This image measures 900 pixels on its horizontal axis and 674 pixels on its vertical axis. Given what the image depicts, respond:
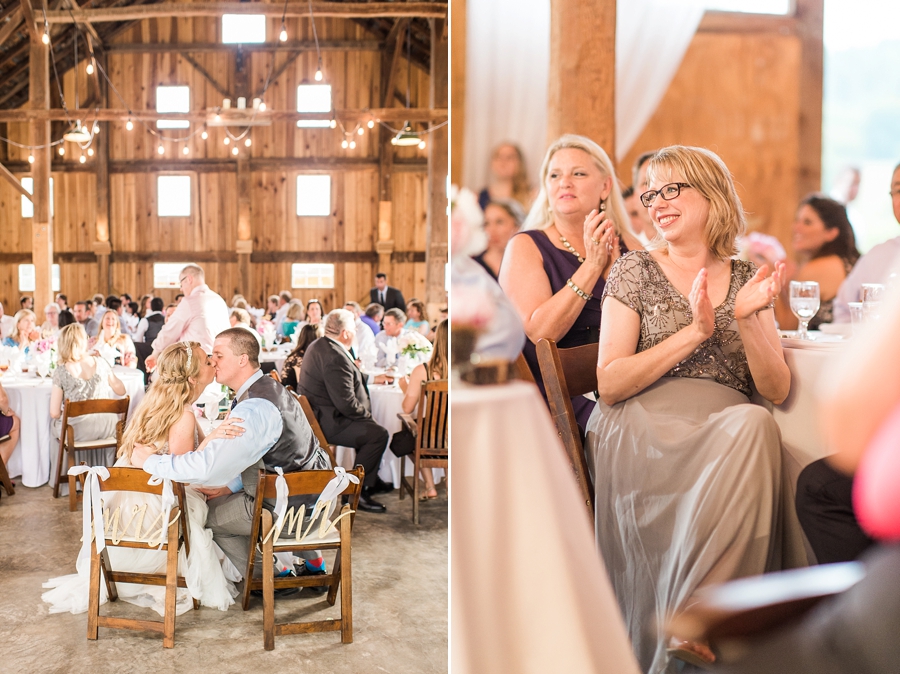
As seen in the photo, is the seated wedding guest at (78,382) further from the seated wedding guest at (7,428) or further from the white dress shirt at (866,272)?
the white dress shirt at (866,272)

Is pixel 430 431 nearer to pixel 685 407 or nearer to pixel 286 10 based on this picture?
pixel 685 407

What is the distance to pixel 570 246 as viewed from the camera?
139 cm

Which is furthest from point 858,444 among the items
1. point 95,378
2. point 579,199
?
point 95,378

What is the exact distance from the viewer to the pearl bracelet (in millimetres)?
1383

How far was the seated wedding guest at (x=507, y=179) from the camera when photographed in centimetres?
140

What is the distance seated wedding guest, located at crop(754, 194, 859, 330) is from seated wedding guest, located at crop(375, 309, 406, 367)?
5.26m

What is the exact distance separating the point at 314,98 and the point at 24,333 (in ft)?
31.2

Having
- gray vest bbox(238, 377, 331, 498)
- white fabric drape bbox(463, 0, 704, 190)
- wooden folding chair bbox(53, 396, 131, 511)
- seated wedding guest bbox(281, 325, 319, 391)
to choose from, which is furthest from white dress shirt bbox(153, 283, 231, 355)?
white fabric drape bbox(463, 0, 704, 190)

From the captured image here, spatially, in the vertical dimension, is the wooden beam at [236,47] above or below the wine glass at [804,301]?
above

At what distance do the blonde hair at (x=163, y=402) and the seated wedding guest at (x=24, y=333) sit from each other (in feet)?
12.3

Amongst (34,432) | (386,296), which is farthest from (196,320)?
(386,296)

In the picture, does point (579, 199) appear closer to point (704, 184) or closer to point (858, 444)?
point (704, 184)

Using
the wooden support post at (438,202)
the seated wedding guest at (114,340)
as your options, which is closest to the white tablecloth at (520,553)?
the seated wedding guest at (114,340)

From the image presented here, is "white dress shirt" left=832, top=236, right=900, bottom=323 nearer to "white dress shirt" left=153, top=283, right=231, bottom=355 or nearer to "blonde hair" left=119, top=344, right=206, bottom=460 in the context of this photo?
"blonde hair" left=119, top=344, right=206, bottom=460
